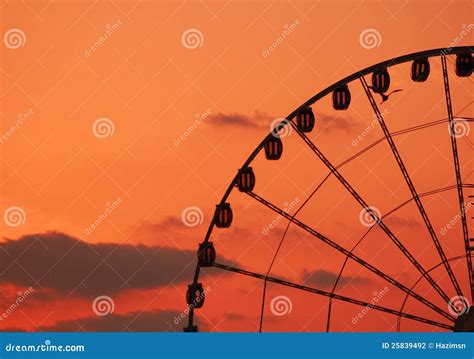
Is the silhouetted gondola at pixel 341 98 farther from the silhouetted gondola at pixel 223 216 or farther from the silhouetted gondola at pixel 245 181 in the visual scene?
the silhouetted gondola at pixel 223 216

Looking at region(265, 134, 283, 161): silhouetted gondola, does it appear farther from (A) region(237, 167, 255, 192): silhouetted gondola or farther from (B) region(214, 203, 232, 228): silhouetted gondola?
(B) region(214, 203, 232, 228): silhouetted gondola

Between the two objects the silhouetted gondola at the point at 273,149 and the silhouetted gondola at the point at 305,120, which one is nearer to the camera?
the silhouetted gondola at the point at 305,120

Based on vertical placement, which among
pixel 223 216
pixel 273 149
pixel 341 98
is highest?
pixel 341 98

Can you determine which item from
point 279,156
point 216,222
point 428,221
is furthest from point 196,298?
point 428,221

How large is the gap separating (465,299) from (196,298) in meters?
10.0

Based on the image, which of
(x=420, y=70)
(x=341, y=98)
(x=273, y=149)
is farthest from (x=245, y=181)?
(x=420, y=70)

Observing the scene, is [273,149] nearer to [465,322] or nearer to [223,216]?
[223,216]

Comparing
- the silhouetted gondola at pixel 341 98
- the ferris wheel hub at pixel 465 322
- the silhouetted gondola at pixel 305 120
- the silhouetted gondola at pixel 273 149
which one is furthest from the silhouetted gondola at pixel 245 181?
the ferris wheel hub at pixel 465 322

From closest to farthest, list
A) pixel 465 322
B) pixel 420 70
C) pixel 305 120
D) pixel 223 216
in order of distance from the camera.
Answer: pixel 465 322 < pixel 420 70 < pixel 305 120 < pixel 223 216

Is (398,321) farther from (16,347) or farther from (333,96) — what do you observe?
(16,347)

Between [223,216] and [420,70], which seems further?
[223,216]

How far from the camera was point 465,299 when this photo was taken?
42969mm

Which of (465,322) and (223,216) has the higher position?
(465,322)

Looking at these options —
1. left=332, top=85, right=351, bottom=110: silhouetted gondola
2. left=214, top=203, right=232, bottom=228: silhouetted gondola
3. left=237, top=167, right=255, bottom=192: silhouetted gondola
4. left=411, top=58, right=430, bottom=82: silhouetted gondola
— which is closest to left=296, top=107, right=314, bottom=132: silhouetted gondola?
left=332, top=85, right=351, bottom=110: silhouetted gondola
